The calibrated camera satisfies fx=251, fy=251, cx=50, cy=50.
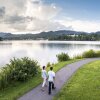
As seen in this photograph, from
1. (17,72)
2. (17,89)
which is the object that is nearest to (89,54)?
(17,72)

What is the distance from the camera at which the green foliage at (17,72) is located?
67.9ft

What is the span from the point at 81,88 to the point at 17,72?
6.50 m

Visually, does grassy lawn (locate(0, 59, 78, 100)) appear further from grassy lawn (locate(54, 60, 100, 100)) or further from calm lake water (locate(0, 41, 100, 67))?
calm lake water (locate(0, 41, 100, 67))

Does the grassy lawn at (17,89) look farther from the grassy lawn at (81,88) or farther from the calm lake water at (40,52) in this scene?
the calm lake water at (40,52)

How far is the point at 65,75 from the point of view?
79.9ft

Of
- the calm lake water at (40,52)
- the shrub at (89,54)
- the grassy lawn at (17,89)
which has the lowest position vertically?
the calm lake water at (40,52)

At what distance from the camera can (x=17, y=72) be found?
892 inches

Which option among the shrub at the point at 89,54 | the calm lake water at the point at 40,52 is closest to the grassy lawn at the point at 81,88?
the shrub at the point at 89,54

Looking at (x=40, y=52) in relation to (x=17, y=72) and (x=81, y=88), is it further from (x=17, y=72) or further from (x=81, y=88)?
(x=81, y=88)

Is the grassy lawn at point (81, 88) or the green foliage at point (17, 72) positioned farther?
the green foliage at point (17, 72)

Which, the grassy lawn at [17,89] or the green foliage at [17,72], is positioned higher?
the green foliage at [17,72]

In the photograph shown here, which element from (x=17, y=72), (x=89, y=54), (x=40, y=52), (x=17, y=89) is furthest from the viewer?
(x=40, y=52)

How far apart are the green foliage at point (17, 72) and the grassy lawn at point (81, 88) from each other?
4145mm

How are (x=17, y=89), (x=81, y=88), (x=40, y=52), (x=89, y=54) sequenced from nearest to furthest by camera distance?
(x=81, y=88)
(x=17, y=89)
(x=89, y=54)
(x=40, y=52)
